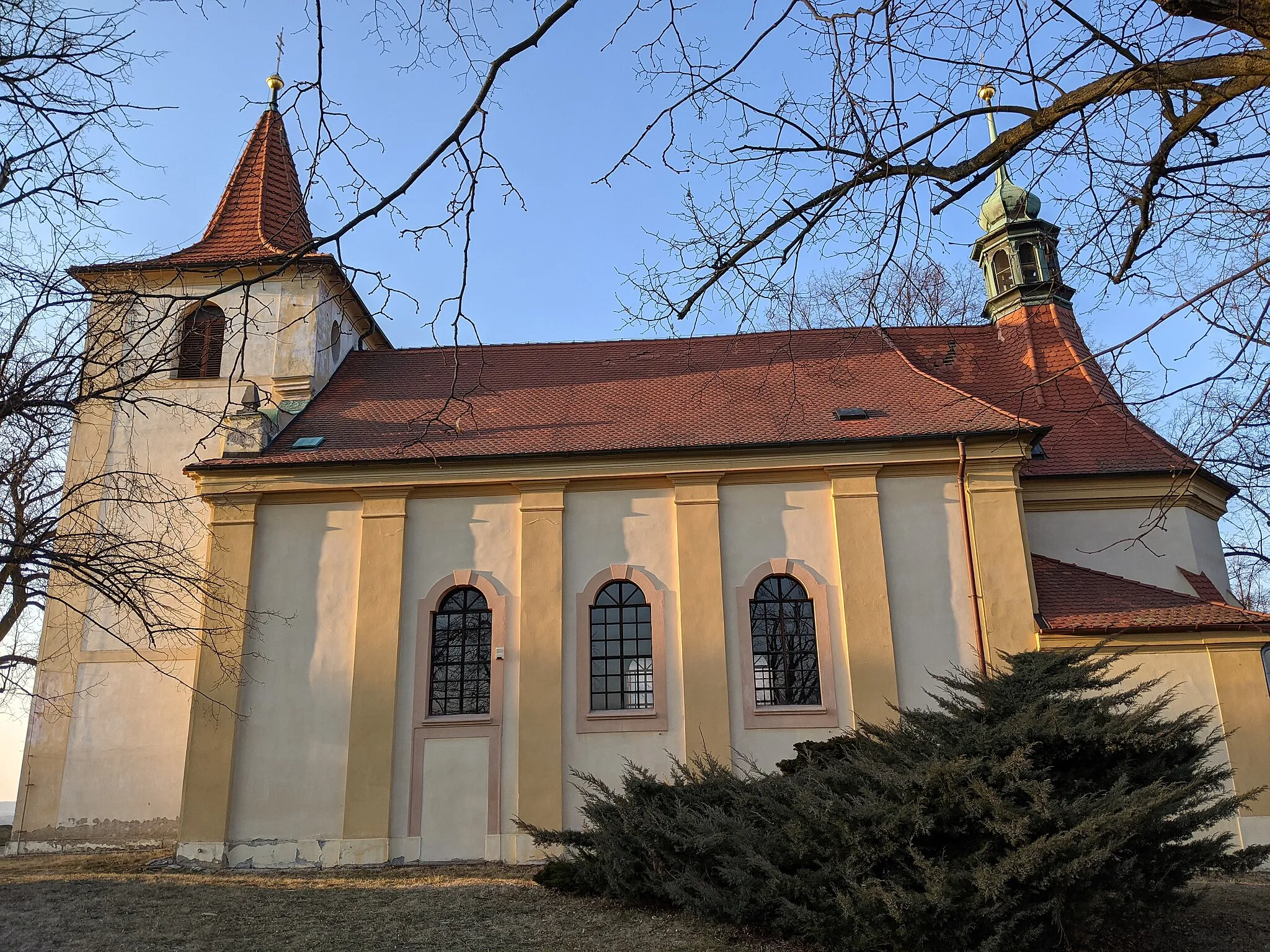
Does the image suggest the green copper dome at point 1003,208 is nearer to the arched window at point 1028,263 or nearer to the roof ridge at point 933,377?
the arched window at point 1028,263

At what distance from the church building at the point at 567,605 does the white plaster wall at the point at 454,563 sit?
40 mm

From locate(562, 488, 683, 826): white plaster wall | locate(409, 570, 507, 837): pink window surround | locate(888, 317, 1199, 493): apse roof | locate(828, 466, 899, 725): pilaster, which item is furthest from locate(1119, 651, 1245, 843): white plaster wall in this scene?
locate(409, 570, 507, 837): pink window surround

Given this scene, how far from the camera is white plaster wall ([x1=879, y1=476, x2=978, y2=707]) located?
14516 mm

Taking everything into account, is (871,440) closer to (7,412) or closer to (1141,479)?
(1141,479)

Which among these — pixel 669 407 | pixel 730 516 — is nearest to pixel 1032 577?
pixel 730 516

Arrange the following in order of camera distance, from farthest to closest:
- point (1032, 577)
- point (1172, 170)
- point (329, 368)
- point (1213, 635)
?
1. point (329, 368)
2. point (1032, 577)
3. point (1213, 635)
4. point (1172, 170)

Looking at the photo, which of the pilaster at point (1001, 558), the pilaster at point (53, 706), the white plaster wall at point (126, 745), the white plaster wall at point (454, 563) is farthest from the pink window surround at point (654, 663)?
the pilaster at point (53, 706)

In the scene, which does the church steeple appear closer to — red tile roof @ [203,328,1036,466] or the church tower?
red tile roof @ [203,328,1036,466]

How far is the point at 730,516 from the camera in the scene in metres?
15.5

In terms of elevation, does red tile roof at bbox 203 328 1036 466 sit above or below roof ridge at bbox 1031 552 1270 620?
above

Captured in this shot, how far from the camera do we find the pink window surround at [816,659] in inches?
563

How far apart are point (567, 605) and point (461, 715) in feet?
7.45

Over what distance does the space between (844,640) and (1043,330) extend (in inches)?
373

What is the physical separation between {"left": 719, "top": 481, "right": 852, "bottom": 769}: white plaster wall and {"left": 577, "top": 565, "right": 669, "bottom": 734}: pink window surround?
99cm
